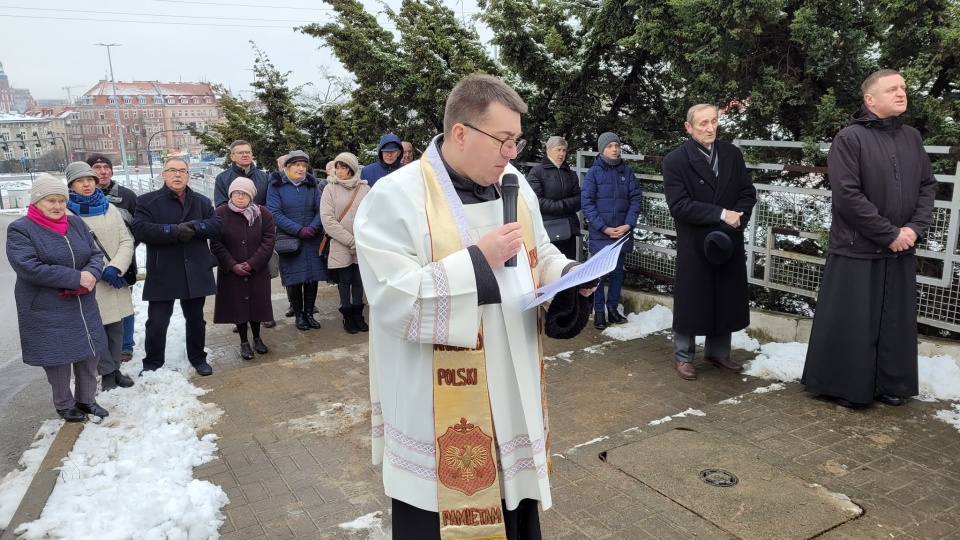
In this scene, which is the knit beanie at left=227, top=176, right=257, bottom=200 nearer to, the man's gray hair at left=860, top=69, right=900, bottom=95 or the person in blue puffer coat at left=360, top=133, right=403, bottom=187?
the person in blue puffer coat at left=360, top=133, right=403, bottom=187

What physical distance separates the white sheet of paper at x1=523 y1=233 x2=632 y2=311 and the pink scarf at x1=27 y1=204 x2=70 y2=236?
164 inches

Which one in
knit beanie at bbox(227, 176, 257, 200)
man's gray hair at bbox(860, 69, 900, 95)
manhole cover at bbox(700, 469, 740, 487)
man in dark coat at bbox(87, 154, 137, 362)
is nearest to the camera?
manhole cover at bbox(700, 469, 740, 487)

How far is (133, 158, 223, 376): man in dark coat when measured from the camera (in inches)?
243

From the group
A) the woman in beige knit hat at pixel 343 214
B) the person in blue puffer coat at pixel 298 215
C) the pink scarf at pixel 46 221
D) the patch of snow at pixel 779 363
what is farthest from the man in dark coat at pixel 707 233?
the pink scarf at pixel 46 221

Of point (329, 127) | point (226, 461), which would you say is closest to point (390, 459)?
point (226, 461)

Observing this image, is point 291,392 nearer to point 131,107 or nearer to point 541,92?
point 541,92

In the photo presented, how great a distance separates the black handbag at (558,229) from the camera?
753 centimetres

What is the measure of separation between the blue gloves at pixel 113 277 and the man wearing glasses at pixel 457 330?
408 centimetres

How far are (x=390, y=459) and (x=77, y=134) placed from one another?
4408 inches

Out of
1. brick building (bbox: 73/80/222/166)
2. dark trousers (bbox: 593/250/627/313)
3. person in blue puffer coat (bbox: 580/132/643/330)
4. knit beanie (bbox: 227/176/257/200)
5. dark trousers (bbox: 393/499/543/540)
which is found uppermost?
brick building (bbox: 73/80/222/166)

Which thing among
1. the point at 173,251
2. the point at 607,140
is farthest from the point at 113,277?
the point at 607,140

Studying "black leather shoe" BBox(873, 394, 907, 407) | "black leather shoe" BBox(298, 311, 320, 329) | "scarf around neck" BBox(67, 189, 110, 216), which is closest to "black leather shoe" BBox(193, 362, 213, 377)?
"scarf around neck" BBox(67, 189, 110, 216)

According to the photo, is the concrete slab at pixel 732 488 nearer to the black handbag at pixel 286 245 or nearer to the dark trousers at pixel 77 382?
the dark trousers at pixel 77 382

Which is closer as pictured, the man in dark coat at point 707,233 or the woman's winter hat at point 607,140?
the man in dark coat at point 707,233
